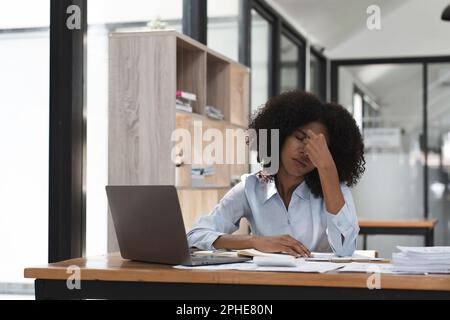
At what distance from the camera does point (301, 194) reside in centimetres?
288

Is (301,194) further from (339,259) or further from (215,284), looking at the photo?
(215,284)

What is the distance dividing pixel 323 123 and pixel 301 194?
1.06ft

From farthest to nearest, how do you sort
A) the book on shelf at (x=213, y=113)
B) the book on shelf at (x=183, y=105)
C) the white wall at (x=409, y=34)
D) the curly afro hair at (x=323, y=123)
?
the white wall at (x=409, y=34), the book on shelf at (x=213, y=113), the book on shelf at (x=183, y=105), the curly afro hair at (x=323, y=123)

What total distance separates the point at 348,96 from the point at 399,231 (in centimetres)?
326

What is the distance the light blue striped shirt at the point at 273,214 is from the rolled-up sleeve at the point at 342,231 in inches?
1.6

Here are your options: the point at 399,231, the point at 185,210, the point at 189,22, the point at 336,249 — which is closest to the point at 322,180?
the point at 336,249

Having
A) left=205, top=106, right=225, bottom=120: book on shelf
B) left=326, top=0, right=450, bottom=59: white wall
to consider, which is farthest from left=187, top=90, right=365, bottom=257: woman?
left=326, top=0, right=450, bottom=59: white wall

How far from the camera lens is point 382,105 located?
9133 millimetres

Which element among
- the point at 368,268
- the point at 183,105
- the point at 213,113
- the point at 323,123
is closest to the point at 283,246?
the point at 368,268

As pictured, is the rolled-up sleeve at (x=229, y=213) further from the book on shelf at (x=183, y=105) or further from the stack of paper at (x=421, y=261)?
the book on shelf at (x=183, y=105)

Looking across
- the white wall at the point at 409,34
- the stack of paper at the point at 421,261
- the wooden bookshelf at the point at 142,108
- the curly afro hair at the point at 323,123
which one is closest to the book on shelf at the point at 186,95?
the wooden bookshelf at the point at 142,108

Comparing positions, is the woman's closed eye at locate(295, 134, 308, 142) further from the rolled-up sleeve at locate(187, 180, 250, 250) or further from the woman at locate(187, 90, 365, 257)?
the rolled-up sleeve at locate(187, 180, 250, 250)

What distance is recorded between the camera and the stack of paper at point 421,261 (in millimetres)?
2010

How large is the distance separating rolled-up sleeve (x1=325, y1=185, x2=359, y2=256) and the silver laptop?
44 centimetres
